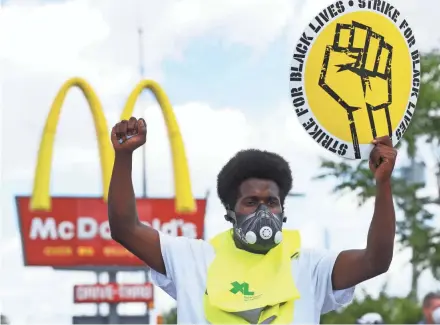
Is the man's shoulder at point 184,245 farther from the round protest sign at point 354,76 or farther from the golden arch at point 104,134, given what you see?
the golden arch at point 104,134

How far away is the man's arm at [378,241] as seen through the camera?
3.66 metres

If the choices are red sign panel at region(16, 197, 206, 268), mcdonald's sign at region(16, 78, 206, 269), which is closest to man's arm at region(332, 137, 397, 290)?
mcdonald's sign at region(16, 78, 206, 269)

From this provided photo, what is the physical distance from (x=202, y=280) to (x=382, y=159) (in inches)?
29.4

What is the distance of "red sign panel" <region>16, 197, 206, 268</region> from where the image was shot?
29.6 m

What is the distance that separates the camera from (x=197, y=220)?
99.7 ft

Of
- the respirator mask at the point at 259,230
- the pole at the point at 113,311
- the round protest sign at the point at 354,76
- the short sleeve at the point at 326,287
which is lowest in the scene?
the pole at the point at 113,311

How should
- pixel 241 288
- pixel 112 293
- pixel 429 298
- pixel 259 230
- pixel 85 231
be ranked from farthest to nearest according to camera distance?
1. pixel 112 293
2. pixel 85 231
3. pixel 429 298
4. pixel 241 288
5. pixel 259 230

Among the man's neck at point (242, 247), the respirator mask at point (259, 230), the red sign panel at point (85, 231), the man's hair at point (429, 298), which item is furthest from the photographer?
the red sign panel at point (85, 231)

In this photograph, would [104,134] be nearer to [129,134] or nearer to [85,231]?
[85,231]

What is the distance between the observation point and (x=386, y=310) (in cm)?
2131

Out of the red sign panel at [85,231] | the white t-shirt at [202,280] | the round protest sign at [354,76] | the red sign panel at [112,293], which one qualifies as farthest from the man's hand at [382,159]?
the red sign panel at [112,293]

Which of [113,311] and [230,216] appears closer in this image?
[230,216]

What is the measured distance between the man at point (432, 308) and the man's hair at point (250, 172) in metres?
4.01

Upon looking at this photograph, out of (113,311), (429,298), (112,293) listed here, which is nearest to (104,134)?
(112,293)
